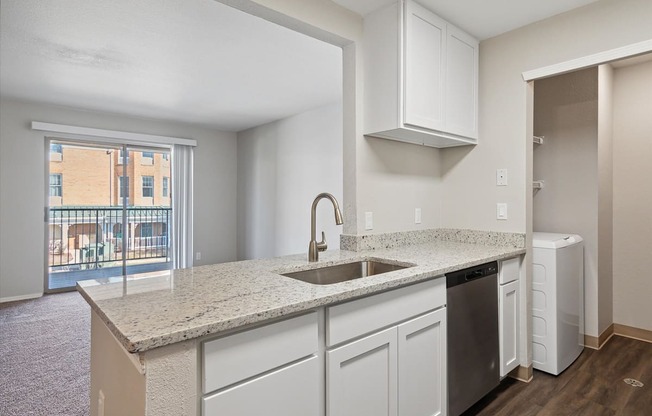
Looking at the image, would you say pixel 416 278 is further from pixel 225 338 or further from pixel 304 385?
pixel 225 338

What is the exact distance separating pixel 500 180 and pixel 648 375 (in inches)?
65.1

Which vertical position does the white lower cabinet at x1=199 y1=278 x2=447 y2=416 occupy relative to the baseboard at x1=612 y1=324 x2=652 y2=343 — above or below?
above

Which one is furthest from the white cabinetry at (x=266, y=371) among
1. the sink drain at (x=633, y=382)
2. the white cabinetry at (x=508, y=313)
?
the sink drain at (x=633, y=382)

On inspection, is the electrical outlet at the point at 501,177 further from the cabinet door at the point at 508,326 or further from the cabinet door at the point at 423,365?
the cabinet door at the point at 423,365

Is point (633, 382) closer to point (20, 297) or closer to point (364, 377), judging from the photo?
point (364, 377)

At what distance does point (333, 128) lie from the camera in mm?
4438

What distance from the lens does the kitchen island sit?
872 millimetres

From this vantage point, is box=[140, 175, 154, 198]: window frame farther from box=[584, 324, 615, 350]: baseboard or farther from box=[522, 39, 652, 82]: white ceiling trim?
box=[584, 324, 615, 350]: baseboard

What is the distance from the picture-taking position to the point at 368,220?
226 cm

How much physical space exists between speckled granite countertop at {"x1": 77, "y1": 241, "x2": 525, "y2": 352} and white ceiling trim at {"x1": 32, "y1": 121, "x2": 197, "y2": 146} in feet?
13.9

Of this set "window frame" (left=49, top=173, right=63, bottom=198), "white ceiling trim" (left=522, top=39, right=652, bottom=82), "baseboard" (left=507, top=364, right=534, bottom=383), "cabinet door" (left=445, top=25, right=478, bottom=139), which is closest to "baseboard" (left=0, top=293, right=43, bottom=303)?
"window frame" (left=49, top=173, right=63, bottom=198)

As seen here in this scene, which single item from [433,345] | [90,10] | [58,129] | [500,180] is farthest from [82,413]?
[58,129]

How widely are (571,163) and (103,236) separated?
588cm

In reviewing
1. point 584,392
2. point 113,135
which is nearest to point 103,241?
point 113,135
